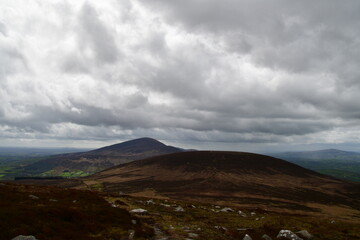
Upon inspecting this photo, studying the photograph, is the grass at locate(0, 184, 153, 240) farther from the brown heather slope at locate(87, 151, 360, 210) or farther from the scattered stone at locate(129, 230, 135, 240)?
the brown heather slope at locate(87, 151, 360, 210)

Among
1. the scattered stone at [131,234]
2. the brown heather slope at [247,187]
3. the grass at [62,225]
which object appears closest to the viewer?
the grass at [62,225]

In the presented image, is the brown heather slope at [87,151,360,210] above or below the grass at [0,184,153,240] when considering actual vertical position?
below

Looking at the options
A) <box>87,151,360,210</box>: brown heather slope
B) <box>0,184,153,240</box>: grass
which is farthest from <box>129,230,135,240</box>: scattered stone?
<box>87,151,360,210</box>: brown heather slope

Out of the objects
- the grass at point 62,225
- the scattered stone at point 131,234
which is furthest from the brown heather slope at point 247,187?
the scattered stone at point 131,234

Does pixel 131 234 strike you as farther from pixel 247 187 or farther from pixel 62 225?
pixel 247 187

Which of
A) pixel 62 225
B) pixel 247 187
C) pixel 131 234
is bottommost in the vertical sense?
pixel 247 187

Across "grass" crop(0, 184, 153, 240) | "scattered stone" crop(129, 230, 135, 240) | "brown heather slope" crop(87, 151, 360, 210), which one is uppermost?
"grass" crop(0, 184, 153, 240)

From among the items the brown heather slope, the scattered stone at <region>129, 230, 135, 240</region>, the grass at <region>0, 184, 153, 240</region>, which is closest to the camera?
the grass at <region>0, 184, 153, 240</region>

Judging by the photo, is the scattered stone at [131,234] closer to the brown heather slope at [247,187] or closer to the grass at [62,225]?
the grass at [62,225]

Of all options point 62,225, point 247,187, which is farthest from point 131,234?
point 247,187

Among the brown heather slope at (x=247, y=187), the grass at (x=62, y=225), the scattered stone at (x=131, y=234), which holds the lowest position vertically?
the brown heather slope at (x=247, y=187)

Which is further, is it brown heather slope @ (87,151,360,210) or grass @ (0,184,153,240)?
brown heather slope @ (87,151,360,210)

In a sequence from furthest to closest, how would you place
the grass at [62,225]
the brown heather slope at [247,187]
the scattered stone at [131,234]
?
the brown heather slope at [247,187] < the scattered stone at [131,234] < the grass at [62,225]

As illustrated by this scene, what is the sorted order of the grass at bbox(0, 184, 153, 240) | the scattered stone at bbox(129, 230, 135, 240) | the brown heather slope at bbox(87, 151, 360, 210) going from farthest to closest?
the brown heather slope at bbox(87, 151, 360, 210) < the scattered stone at bbox(129, 230, 135, 240) < the grass at bbox(0, 184, 153, 240)
